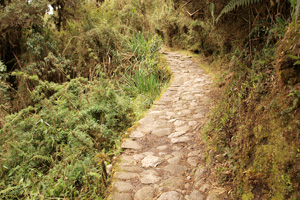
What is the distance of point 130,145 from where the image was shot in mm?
3223

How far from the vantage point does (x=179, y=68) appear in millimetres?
6781

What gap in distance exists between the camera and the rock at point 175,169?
2.57 meters

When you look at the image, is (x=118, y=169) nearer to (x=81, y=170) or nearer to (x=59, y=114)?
(x=81, y=170)

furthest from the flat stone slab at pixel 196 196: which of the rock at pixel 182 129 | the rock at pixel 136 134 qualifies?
the rock at pixel 136 134

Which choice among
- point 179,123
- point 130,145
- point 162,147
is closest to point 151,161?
point 162,147

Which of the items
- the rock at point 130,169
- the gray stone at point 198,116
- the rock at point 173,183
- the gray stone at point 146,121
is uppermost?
the gray stone at point 198,116

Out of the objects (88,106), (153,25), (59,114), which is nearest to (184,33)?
(153,25)

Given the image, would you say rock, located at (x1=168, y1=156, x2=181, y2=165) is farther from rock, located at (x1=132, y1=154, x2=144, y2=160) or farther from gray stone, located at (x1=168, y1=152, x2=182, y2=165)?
rock, located at (x1=132, y1=154, x2=144, y2=160)

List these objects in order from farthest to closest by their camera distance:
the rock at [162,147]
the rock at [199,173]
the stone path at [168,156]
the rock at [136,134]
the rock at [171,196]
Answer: the rock at [136,134] < the rock at [162,147] < the rock at [199,173] < the stone path at [168,156] < the rock at [171,196]

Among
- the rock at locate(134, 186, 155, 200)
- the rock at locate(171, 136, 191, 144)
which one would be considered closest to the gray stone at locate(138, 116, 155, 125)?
the rock at locate(171, 136, 191, 144)

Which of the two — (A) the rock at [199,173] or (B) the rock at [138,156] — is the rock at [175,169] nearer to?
(A) the rock at [199,173]

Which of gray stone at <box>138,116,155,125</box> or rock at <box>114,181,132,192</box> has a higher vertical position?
gray stone at <box>138,116,155,125</box>

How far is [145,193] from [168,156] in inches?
27.5

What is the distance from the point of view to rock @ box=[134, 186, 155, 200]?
7.34 feet
